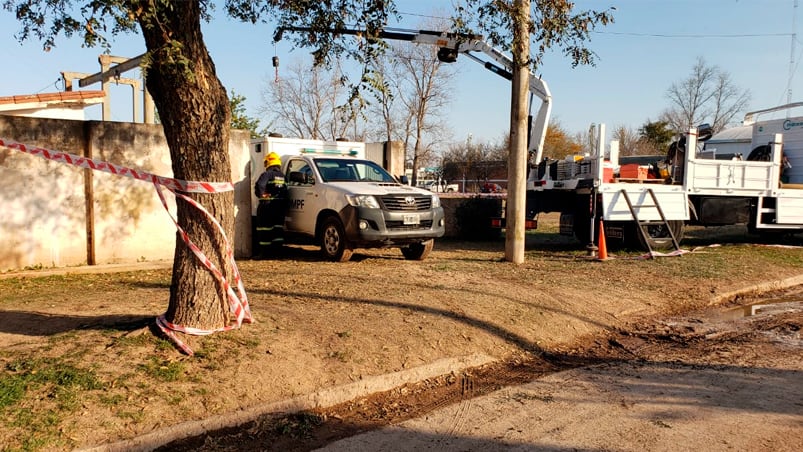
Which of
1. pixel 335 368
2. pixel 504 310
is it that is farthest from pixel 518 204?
pixel 335 368

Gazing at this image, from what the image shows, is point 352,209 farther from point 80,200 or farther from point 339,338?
point 339,338

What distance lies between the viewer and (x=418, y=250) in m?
11.2

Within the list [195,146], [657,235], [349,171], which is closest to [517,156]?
[349,171]

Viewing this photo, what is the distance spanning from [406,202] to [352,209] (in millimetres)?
975

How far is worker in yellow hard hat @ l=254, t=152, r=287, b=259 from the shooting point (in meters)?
11.1

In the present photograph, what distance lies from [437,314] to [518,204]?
4.26 m

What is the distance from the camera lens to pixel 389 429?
4.37m

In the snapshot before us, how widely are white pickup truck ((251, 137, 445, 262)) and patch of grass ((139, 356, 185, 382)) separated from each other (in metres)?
5.42

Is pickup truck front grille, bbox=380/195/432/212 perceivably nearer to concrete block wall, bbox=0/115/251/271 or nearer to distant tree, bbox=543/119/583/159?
concrete block wall, bbox=0/115/251/271

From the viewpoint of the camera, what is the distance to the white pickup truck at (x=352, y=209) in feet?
33.2

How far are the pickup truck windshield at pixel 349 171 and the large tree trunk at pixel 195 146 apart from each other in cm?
585

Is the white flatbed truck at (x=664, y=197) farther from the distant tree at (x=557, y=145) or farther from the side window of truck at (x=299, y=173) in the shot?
the distant tree at (x=557, y=145)

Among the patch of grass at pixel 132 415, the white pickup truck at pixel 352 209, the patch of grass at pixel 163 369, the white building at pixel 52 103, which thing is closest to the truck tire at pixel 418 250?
the white pickup truck at pixel 352 209

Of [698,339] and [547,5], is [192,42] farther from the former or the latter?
[698,339]
